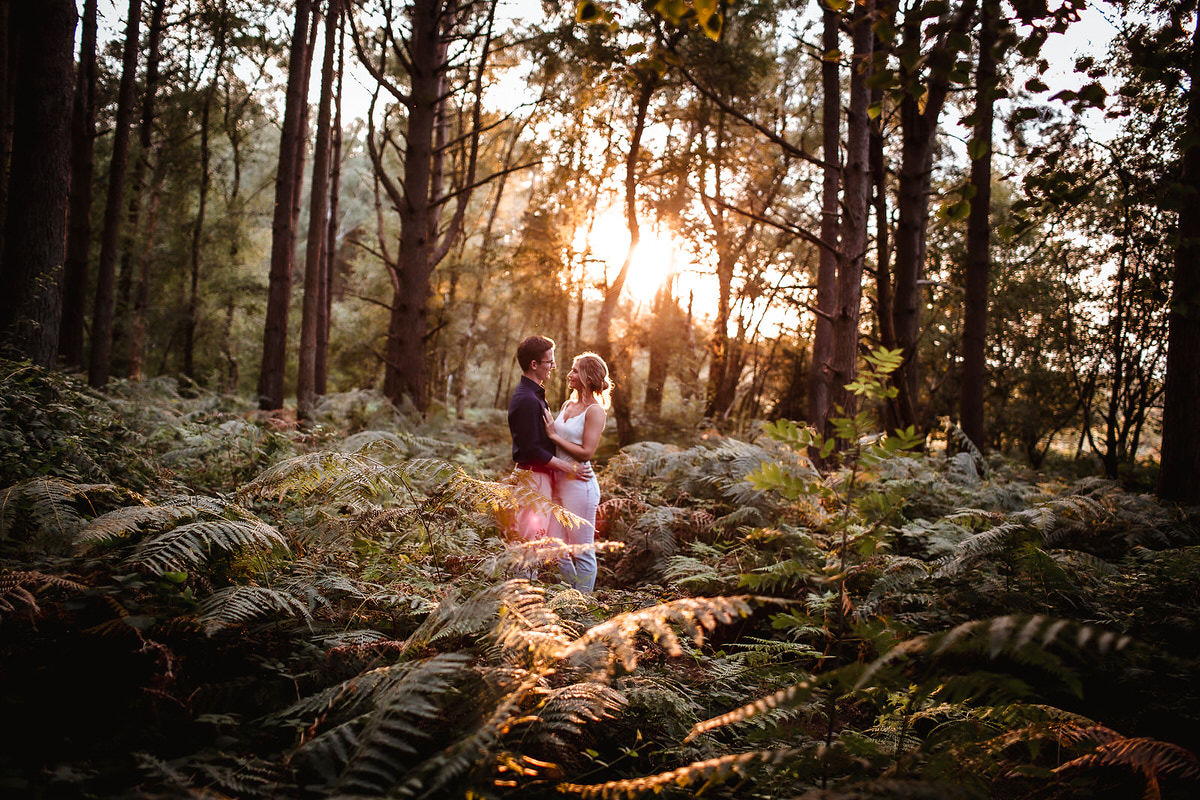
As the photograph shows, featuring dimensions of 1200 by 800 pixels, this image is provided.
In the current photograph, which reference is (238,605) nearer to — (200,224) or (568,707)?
(568,707)

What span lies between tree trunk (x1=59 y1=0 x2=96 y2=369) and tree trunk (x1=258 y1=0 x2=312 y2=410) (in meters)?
3.09

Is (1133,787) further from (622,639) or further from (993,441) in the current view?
(993,441)

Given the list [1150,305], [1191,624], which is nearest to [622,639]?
[1191,624]

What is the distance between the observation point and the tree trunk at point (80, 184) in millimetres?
11531

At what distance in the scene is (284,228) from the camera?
12.4m

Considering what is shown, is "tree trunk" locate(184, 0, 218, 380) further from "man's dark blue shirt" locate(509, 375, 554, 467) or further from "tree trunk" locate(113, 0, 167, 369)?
"man's dark blue shirt" locate(509, 375, 554, 467)

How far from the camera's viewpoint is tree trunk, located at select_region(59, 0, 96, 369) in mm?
11531

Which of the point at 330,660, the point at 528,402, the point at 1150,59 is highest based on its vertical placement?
the point at 1150,59

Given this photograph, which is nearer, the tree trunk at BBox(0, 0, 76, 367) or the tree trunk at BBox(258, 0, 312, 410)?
the tree trunk at BBox(0, 0, 76, 367)

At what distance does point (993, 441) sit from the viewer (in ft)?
76.9

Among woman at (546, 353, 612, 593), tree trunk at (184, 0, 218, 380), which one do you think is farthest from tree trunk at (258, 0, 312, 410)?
tree trunk at (184, 0, 218, 380)

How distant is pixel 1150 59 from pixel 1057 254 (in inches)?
805

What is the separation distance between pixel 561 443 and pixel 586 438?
198 mm

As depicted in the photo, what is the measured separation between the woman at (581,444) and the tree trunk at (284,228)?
9.11 metres
